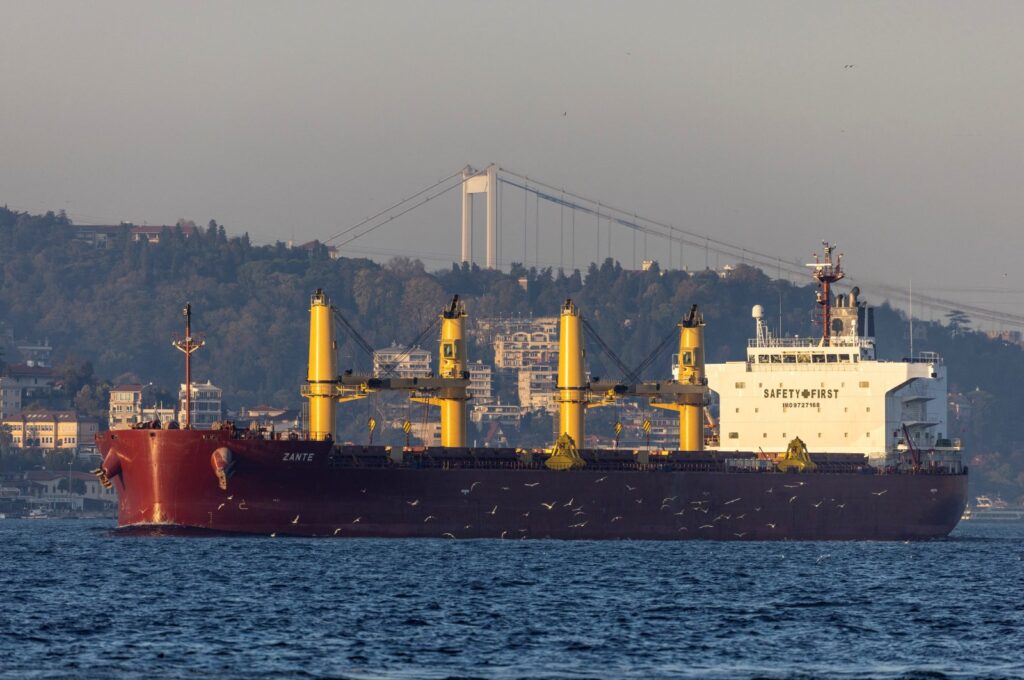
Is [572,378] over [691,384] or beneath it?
over

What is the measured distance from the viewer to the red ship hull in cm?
7206

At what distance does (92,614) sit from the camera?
153 feet

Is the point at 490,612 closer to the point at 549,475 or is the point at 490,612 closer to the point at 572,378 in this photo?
the point at 549,475

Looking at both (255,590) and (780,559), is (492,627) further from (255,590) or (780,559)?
(780,559)

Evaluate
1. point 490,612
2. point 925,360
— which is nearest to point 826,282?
point 925,360

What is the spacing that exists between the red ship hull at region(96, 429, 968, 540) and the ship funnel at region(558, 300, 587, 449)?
5.03 m

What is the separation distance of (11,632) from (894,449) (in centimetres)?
5444

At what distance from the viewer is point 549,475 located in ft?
254

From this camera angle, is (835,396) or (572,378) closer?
(572,378)

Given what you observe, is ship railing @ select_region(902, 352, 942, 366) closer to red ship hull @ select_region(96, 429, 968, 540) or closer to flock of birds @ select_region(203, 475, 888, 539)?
red ship hull @ select_region(96, 429, 968, 540)

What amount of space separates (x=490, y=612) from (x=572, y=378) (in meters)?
37.4

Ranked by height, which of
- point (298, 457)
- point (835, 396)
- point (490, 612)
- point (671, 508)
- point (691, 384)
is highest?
point (691, 384)

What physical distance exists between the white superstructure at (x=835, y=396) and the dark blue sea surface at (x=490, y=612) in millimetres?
16688

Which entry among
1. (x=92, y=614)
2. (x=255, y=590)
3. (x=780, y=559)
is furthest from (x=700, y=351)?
(x=92, y=614)
